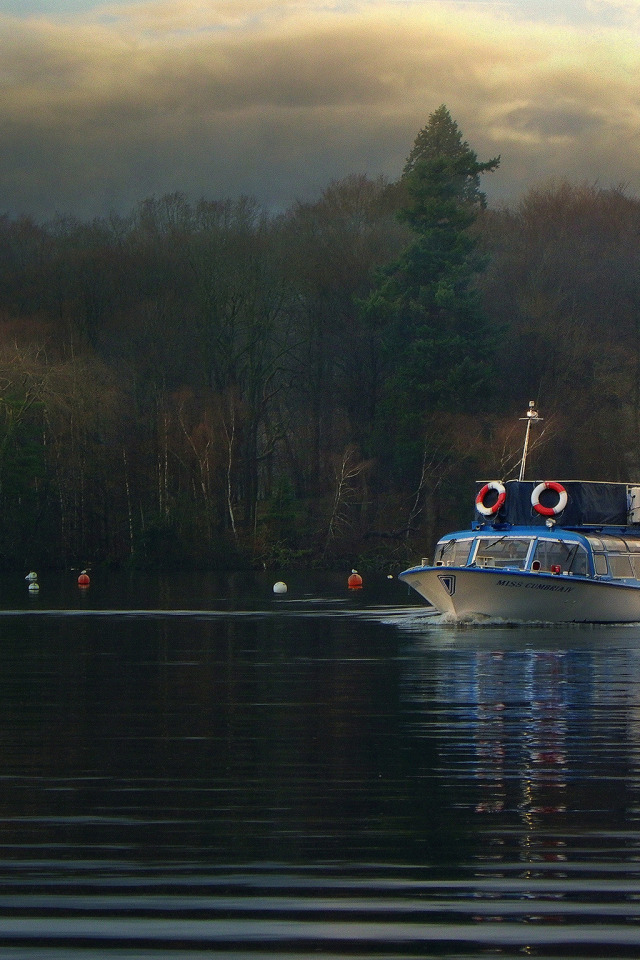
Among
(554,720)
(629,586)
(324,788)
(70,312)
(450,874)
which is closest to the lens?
(450,874)

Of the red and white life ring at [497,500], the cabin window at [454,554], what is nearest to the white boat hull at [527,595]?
the cabin window at [454,554]

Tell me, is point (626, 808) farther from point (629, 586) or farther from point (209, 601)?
point (209, 601)

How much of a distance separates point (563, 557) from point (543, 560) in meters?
0.54

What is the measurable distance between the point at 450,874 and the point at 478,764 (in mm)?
4740

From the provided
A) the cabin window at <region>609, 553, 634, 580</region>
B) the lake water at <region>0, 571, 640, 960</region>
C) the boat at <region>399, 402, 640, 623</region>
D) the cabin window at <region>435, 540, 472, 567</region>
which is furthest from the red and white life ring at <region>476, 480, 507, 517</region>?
the lake water at <region>0, 571, 640, 960</region>

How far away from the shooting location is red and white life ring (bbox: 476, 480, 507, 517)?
41500 millimetres

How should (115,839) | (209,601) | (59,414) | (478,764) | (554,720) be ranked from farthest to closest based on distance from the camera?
(59,414), (209,601), (554,720), (478,764), (115,839)

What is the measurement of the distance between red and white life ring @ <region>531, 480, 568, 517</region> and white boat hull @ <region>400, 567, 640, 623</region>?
266cm

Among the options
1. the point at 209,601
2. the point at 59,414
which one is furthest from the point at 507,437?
the point at 209,601

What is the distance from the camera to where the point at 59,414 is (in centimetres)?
7994

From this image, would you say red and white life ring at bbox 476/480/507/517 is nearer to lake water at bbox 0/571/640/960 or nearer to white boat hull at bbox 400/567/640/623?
white boat hull at bbox 400/567/640/623

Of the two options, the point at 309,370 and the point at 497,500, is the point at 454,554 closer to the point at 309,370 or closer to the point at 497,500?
the point at 497,500

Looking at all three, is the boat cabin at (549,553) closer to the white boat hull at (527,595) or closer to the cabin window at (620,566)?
the cabin window at (620,566)

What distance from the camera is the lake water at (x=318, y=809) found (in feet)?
27.9
